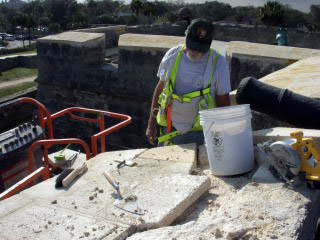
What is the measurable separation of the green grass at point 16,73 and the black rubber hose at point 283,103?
1475cm

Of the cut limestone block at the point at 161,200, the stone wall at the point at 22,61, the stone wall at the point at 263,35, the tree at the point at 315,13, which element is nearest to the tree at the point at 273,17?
the stone wall at the point at 263,35

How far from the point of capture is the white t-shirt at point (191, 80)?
3492 millimetres

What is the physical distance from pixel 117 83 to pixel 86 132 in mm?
1072

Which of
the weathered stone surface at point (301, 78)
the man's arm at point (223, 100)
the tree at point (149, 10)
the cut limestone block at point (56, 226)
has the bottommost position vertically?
the cut limestone block at point (56, 226)

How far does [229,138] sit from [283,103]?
0.51 meters

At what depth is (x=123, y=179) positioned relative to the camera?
9.53ft

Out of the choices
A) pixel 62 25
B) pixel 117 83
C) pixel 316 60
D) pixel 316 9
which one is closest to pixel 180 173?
pixel 316 60

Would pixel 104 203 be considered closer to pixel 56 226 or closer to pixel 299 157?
pixel 56 226

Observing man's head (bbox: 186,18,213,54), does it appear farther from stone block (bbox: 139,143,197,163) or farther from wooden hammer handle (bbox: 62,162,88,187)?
wooden hammer handle (bbox: 62,162,88,187)

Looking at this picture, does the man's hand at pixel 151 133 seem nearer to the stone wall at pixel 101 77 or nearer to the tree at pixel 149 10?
the stone wall at pixel 101 77

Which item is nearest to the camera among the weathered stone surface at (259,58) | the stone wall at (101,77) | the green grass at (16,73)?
the weathered stone surface at (259,58)

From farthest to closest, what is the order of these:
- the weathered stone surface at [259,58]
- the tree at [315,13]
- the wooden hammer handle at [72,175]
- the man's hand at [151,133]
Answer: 1. the tree at [315,13]
2. the weathered stone surface at [259,58]
3. the man's hand at [151,133]
4. the wooden hammer handle at [72,175]

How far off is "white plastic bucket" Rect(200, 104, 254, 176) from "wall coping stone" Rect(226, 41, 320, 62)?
2.51 m

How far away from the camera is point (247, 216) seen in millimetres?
2221
